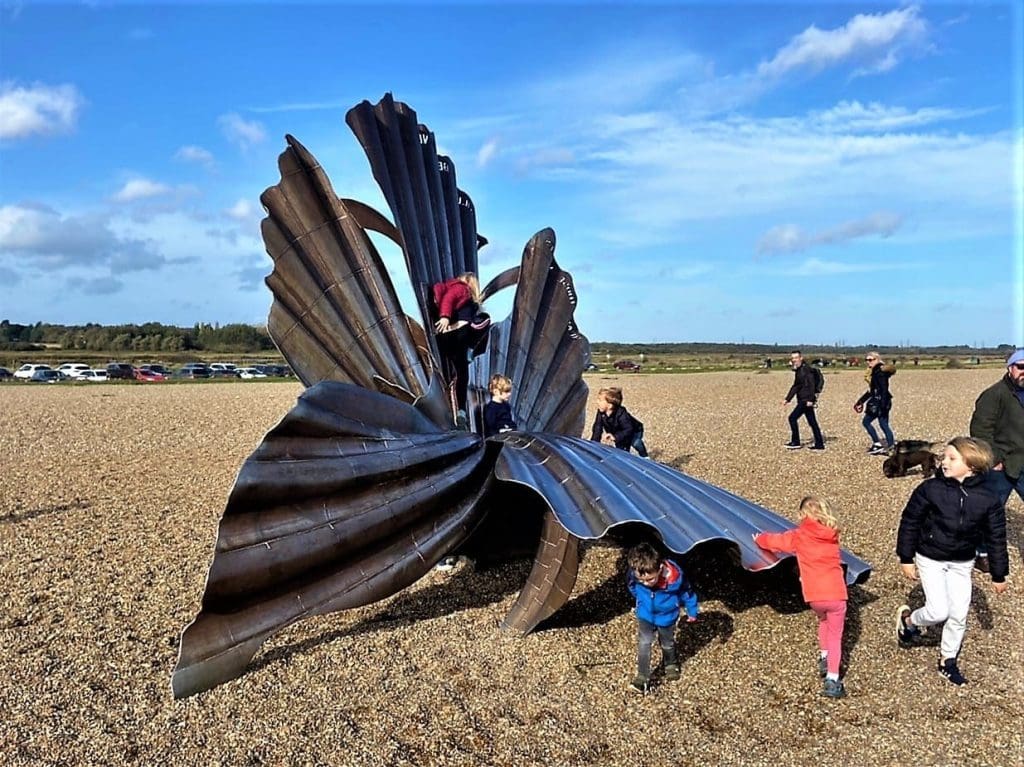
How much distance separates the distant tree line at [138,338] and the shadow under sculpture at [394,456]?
98.8 meters

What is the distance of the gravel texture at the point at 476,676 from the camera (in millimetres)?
4840

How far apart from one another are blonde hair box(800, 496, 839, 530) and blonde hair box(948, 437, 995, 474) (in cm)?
93

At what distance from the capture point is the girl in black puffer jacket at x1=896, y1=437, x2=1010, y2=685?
5.51 metres

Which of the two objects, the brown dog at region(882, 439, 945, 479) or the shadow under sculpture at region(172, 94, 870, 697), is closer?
the shadow under sculpture at region(172, 94, 870, 697)

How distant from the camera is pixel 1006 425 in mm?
7625

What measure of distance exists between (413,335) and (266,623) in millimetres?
3288

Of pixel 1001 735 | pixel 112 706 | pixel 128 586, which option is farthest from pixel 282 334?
pixel 1001 735

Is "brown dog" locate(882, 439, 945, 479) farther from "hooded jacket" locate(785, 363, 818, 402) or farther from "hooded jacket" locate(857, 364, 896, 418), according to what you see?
"hooded jacket" locate(785, 363, 818, 402)

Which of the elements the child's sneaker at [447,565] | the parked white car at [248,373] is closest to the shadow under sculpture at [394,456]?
the child's sneaker at [447,565]

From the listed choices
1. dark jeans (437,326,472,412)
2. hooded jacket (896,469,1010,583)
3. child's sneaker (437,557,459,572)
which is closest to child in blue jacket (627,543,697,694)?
hooded jacket (896,469,1010,583)

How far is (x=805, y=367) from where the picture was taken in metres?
16.2

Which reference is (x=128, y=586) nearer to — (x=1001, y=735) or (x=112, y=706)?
(x=112, y=706)

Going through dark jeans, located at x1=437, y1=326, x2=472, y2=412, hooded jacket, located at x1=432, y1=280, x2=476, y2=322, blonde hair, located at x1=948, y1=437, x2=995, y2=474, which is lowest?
blonde hair, located at x1=948, y1=437, x2=995, y2=474

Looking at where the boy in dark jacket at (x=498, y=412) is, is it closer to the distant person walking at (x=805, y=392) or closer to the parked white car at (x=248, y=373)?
the distant person walking at (x=805, y=392)
